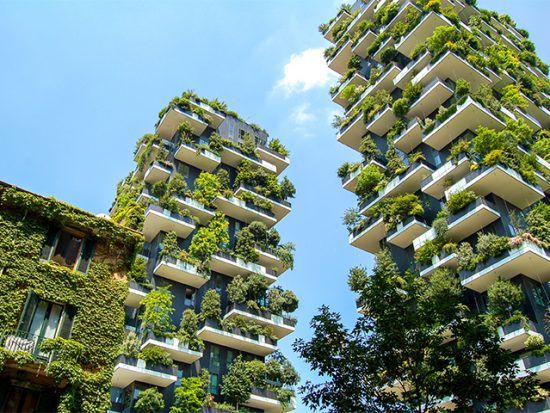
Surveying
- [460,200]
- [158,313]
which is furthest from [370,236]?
[158,313]

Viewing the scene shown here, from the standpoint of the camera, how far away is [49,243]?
2295 centimetres

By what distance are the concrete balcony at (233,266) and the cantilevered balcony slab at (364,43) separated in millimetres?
25576

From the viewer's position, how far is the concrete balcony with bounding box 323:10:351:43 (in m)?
60.7

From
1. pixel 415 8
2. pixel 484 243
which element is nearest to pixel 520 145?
pixel 484 243

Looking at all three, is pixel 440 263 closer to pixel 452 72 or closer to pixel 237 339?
pixel 237 339

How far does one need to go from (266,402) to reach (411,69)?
98.1 ft

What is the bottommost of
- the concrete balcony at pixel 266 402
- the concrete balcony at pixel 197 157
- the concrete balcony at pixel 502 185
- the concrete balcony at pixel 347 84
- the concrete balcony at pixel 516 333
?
the concrete balcony at pixel 266 402

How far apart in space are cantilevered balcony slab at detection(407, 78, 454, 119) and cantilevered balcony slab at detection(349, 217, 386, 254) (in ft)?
33.4

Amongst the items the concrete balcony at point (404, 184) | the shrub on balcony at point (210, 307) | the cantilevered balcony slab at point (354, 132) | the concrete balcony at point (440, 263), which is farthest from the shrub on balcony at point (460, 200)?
the shrub on balcony at point (210, 307)

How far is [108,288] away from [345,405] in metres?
11.7

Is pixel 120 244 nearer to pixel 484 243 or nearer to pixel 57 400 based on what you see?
pixel 57 400

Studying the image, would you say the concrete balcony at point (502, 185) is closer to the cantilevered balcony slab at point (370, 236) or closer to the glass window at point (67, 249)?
the cantilevered balcony slab at point (370, 236)

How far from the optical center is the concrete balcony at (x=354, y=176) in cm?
4510

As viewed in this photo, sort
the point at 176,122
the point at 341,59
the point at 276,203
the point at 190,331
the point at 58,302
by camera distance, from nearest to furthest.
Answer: the point at 58,302, the point at 190,331, the point at 176,122, the point at 276,203, the point at 341,59
